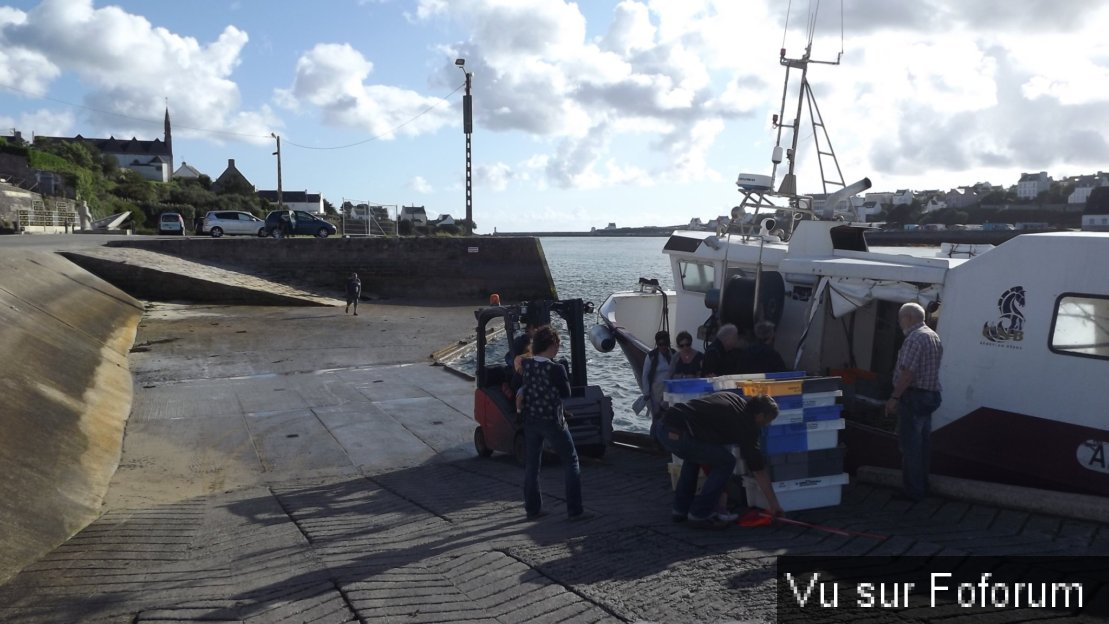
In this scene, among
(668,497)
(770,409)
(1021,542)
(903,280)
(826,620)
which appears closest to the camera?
(826,620)

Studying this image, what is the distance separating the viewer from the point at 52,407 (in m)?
11.3

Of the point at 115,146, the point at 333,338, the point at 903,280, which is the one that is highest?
the point at 115,146

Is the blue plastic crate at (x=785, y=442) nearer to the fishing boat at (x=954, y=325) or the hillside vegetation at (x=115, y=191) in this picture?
the fishing boat at (x=954, y=325)

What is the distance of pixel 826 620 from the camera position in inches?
193

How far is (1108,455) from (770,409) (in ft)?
9.31

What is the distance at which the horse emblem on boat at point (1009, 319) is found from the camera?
770 centimetres

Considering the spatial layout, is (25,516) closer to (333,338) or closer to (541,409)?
(541,409)

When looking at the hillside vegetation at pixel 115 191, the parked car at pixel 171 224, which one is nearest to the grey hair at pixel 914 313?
the parked car at pixel 171 224

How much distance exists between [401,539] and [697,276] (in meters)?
7.03

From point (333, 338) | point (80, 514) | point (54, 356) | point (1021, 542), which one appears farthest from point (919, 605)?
point (333, 338)

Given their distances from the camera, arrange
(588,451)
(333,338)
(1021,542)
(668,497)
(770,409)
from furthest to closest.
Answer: (333,338) → (588,451) → (668,497) → (770,409) → (1021,542)

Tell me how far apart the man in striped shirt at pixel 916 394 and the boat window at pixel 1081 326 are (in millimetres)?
1057

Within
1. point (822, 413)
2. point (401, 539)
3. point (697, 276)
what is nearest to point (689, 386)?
point (822, 413)

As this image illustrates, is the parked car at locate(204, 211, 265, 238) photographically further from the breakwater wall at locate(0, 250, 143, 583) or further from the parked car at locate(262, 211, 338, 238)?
the breakwater wall at locate(0, 250, 143, 583)
